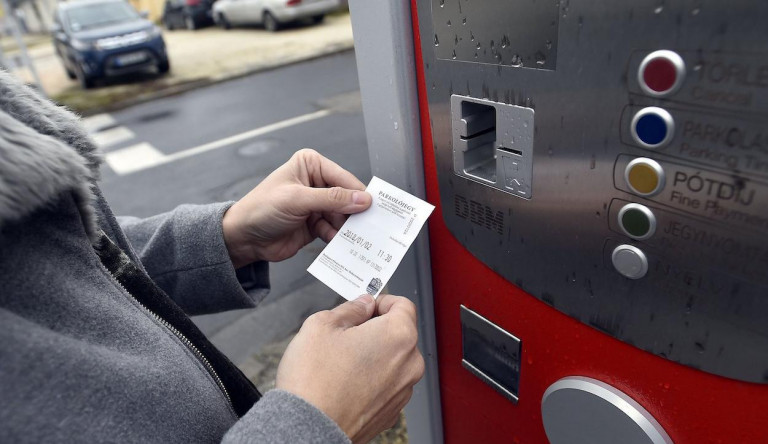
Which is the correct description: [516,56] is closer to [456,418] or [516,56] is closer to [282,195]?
[282,195]

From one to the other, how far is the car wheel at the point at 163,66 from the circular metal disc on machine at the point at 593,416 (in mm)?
9078

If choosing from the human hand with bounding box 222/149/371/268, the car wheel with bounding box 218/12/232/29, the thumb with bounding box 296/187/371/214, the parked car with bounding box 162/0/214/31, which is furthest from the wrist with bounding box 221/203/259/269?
the parked car with bounding box 162/0/214/31

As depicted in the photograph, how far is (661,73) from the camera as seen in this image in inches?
22.0

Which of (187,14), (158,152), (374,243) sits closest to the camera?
(374,243)

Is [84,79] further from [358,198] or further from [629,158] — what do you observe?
[629,158]

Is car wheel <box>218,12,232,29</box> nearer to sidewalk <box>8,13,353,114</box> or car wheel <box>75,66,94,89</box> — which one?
sidewalk <box>8,13,353,114</box>

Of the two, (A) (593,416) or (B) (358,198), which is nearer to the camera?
(A) (593,416)

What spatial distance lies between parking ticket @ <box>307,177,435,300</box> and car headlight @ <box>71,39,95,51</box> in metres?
8.61

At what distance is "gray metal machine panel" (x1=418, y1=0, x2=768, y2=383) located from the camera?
0.53 meters

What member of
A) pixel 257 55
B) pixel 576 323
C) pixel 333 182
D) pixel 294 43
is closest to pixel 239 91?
pixel 257 55

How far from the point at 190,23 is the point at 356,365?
16029mm

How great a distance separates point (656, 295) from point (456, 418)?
681mm

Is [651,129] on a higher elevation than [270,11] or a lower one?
higher

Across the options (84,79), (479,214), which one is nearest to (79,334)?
(479,214)
